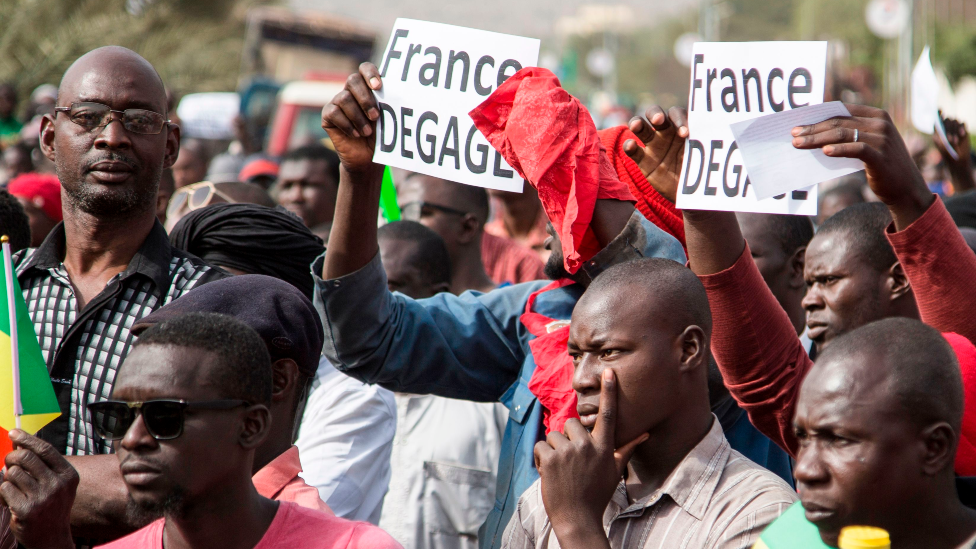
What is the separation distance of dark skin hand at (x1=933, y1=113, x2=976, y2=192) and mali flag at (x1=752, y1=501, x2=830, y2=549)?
3.68 m

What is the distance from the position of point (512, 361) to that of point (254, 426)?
1.32m

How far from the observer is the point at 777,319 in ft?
10.2

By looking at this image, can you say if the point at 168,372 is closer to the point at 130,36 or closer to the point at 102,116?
the point at 102,116

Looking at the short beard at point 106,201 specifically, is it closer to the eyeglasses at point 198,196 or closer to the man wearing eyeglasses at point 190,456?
the man wearing eyeglasses at point 190,456

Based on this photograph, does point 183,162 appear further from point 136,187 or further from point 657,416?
point 657,416

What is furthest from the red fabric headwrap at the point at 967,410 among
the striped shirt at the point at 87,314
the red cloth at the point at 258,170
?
the red cloth at the point at 258,170

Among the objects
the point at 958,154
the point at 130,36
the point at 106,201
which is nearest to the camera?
the point at 106,201

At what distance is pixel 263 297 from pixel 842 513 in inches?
62.2

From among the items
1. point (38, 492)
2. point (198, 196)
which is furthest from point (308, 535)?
point (198, 196)

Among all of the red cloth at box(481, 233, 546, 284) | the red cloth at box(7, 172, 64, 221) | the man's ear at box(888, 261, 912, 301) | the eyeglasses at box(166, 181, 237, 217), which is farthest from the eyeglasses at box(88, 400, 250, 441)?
the red cloth at box(481, 233, 546, 284)

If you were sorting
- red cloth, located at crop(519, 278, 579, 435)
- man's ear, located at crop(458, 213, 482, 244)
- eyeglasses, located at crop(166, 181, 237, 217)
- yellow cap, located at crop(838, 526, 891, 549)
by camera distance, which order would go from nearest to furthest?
yellow cap, located at crop(838, 526, 891, 549) < red cloth, located at crop(519, 278, 579, 435) < eyeglasses, located at crop(166, 181, 237, 217) < man's ear, located at crop(458, 213, 482, 244)

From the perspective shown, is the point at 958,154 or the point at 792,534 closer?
the point at 792,534

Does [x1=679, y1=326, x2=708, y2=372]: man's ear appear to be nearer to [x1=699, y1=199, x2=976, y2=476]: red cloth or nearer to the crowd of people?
the crowd of people

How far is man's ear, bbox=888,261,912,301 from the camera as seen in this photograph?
351cm
